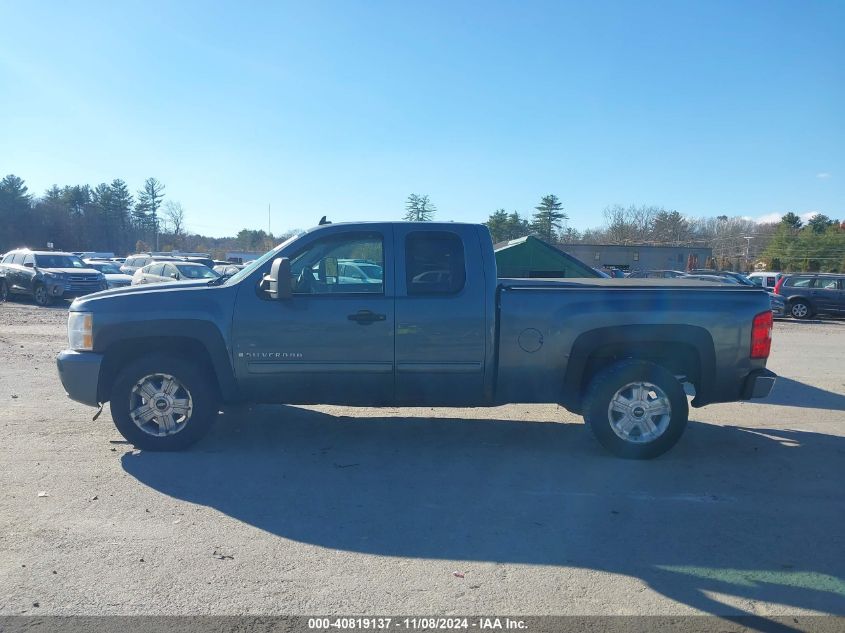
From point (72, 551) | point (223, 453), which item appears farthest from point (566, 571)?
point (223, 453)

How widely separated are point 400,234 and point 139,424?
2.85 metres

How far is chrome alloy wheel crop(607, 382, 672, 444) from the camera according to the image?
5.80 m

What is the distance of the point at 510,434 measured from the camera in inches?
264

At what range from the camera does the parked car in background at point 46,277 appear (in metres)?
22.6

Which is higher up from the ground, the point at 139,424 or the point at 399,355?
the point at 399,355

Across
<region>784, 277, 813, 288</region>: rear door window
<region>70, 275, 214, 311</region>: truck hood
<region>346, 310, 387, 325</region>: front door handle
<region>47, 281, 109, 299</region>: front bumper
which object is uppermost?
<region>70, 275, 214, 311</region>: truck hood

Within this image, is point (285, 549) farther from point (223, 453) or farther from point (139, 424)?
point (139, 424)

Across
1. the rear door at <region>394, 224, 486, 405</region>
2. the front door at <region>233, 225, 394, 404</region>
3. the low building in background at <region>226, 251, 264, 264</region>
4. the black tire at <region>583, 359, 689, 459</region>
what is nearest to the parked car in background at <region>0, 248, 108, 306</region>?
the front door at <region>233, 225, 394, 404</region>

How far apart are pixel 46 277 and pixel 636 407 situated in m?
22.2

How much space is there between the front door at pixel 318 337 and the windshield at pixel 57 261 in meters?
21.0

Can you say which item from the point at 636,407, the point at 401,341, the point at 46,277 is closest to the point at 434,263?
the point at 401,341

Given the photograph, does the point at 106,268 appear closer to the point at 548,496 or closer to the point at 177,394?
the point at 177,394

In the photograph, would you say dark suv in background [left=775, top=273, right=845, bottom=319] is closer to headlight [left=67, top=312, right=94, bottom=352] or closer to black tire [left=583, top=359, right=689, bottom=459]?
black tire [left=583, top=359, right=689, bottom=459]

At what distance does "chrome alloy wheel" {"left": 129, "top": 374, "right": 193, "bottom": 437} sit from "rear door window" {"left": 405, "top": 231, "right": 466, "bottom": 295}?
2230 mm
